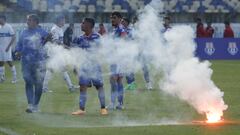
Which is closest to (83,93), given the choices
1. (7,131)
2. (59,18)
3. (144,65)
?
(7,131)

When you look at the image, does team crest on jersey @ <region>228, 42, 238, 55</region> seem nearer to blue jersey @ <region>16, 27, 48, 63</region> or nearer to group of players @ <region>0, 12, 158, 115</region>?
group of players @ <region>0, 12, 158, 115</region>

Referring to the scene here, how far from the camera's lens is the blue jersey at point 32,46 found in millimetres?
16750

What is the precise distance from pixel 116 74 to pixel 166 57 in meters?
1.25

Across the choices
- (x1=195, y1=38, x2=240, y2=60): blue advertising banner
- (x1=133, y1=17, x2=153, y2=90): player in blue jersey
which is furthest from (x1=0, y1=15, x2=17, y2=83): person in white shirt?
(x1=195, y1=38, x2=240, y2=60): blue advertising banner

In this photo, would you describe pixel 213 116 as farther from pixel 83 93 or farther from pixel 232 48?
pixel 232 48

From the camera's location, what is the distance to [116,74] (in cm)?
1744

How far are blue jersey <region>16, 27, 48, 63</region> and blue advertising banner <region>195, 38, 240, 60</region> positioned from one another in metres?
23.4

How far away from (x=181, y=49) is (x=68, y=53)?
8.42 ft

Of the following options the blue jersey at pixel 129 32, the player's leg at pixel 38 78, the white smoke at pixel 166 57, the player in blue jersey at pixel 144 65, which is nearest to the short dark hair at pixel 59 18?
the player in blue jersey at pixel 144 65

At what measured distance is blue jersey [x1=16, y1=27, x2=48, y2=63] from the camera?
55.0 feet

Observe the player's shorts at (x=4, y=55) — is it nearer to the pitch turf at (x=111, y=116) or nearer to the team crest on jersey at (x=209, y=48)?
the pitch turf at (x=111, y=116)

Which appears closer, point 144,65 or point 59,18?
point 59,18

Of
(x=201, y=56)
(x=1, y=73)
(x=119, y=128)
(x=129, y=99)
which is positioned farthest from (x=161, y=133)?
(x=201, y=56)

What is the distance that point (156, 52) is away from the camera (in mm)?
18000
